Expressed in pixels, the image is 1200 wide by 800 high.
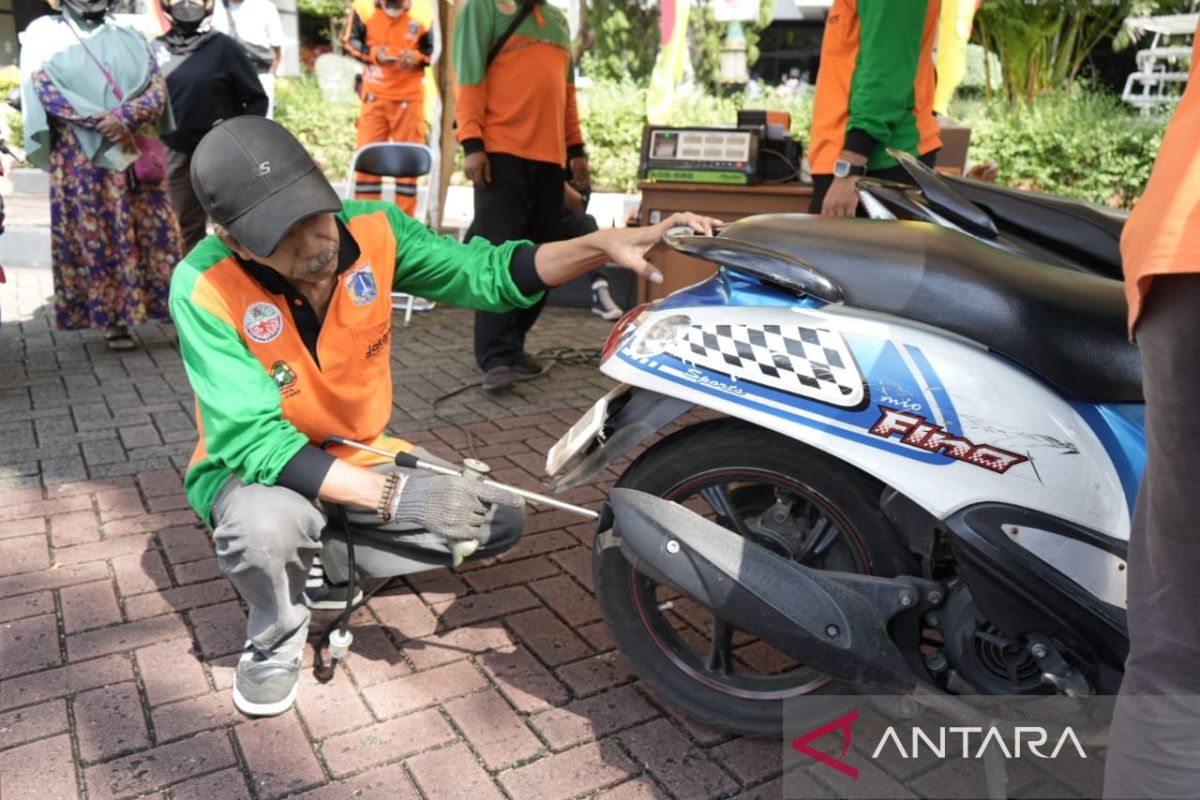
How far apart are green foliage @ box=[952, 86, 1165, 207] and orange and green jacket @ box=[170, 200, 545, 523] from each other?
29.6 feet

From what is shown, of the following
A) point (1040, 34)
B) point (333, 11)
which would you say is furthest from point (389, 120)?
point (333, 11)

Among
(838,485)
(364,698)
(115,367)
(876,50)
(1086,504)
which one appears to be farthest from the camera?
(115,367)

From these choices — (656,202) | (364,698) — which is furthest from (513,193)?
(364,698)

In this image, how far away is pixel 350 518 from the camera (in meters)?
2.52

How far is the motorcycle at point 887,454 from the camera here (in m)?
1.80

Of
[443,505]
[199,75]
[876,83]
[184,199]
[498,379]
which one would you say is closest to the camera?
[443,505]

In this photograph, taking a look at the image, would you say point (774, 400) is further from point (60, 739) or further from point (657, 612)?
point (60, 739)

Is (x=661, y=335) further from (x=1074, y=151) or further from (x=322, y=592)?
(x=1074, y=151)

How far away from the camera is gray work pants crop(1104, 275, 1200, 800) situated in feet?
3.94

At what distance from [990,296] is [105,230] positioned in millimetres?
4636

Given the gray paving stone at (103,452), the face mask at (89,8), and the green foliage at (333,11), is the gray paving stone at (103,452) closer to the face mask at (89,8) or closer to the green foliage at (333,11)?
the face mask at (89,8)

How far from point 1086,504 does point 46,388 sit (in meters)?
4.46

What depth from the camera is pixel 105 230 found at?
5020 mm

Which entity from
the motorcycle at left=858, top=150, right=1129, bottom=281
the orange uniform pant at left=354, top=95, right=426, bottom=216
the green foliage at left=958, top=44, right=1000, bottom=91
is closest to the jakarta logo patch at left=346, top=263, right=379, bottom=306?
the motorcycle at left=858, top=150, right=1129, bottom=281
